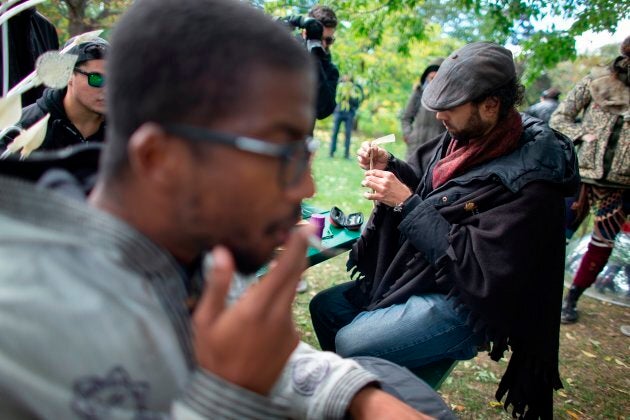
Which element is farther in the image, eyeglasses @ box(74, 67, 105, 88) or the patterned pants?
the patterned pants

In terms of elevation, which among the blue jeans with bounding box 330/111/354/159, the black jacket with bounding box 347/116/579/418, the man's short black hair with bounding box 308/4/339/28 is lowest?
the blue jeans with bounding box 330/111/354/159

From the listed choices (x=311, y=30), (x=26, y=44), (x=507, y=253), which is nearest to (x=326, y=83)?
(x=311, y=30)

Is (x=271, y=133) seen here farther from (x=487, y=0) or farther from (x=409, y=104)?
(x=409, y=104)

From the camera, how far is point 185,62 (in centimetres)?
90

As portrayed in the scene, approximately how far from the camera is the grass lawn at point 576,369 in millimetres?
3092

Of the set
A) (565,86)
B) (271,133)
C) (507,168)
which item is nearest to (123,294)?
(271,133)

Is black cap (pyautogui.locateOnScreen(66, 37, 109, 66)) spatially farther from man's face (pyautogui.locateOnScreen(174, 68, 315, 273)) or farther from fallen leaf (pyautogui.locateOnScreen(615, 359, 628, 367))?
fallen leaf (pyautogui.locateOnScreen(615, 359, 628, 367))

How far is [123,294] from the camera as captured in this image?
83cm

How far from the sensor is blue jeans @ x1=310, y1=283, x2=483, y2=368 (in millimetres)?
2045

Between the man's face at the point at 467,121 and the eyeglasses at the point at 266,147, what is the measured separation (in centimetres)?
144

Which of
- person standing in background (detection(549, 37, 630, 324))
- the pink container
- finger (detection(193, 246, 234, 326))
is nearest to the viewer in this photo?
finger (detection(193, 246, 234, 326))

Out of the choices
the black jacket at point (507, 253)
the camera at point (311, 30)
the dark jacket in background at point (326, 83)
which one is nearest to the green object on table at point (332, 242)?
the black jacket at point (507, 253)

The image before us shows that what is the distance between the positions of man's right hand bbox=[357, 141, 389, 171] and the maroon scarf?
1.32 ft

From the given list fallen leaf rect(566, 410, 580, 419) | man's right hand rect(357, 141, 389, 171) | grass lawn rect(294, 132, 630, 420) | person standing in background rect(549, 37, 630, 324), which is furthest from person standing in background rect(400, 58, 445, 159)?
fallen leaf rect(566, 410, 580, 419)
